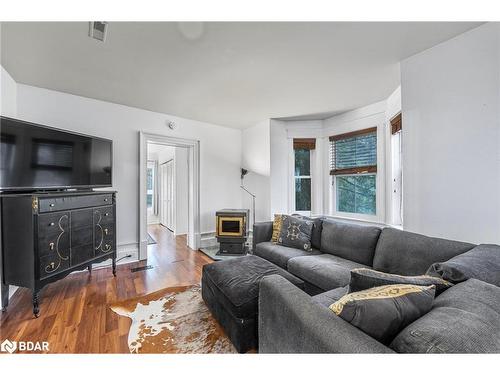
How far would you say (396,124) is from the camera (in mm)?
2750

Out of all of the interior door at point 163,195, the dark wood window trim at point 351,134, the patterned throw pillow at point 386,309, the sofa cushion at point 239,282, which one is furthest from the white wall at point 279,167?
the interior door at point 163,195

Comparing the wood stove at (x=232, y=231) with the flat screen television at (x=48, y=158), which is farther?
the wood stove at (x=232, y=231)

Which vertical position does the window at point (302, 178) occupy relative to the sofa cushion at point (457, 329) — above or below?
above

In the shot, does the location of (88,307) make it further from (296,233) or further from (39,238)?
(296,233)

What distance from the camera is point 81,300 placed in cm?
220

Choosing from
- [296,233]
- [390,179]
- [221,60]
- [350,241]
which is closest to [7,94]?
[221,60]

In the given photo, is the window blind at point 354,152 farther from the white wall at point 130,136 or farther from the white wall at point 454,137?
the white wall at point 130,136

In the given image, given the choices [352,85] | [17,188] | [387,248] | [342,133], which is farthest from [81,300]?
[342,133]

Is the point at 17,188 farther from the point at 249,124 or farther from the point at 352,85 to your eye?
the point at 352,85

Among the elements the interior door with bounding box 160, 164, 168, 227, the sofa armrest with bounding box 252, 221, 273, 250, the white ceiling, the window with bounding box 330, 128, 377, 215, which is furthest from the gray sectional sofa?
the interior door with bounding box 160, 164, 168, 227

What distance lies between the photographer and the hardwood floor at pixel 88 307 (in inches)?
64.0

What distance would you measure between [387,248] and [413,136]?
111 cm

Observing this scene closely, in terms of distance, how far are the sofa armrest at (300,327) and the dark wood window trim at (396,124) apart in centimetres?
256
